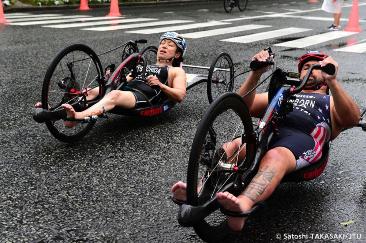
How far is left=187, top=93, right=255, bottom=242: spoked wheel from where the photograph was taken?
2.63 meters

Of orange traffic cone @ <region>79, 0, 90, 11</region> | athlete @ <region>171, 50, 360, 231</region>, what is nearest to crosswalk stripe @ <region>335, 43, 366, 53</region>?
athlete @ <region>171, 50, 360, 231</region>

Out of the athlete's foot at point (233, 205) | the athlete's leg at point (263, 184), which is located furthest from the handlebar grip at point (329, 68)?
the athlete's foot at point (233, 205)

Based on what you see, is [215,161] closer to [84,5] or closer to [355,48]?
[355,48]

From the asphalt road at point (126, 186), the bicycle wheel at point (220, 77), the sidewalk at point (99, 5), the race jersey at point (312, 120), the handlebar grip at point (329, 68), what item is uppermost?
the handlebar grip at point (329, 68)

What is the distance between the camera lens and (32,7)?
16500 millimetres

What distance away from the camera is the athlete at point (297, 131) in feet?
9.19

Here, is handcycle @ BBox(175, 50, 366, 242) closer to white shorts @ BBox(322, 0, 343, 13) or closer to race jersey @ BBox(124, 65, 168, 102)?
race jersey @ BBox(124, 65, 168, 102)

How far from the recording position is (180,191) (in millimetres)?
2773

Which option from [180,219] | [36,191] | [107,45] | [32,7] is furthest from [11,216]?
[32,7]

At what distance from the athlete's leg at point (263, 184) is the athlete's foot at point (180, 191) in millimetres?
224

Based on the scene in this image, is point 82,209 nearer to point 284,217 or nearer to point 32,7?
point 284,217

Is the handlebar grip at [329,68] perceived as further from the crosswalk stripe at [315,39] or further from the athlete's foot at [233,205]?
the crosswalk stripe at [315,39]

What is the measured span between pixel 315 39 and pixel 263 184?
921 centimetres

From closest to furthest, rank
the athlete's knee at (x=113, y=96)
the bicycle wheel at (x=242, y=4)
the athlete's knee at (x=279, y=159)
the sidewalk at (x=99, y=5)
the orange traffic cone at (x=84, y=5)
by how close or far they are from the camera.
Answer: the athlete's knee at (x=279, y=159) → the athlete's knee at (x=113, y=96) → the sidewalk at (x=99, y=5) → the orange traffic cone at (x=84, y=5) → the bicycle wheel at (x=242, y=4)
